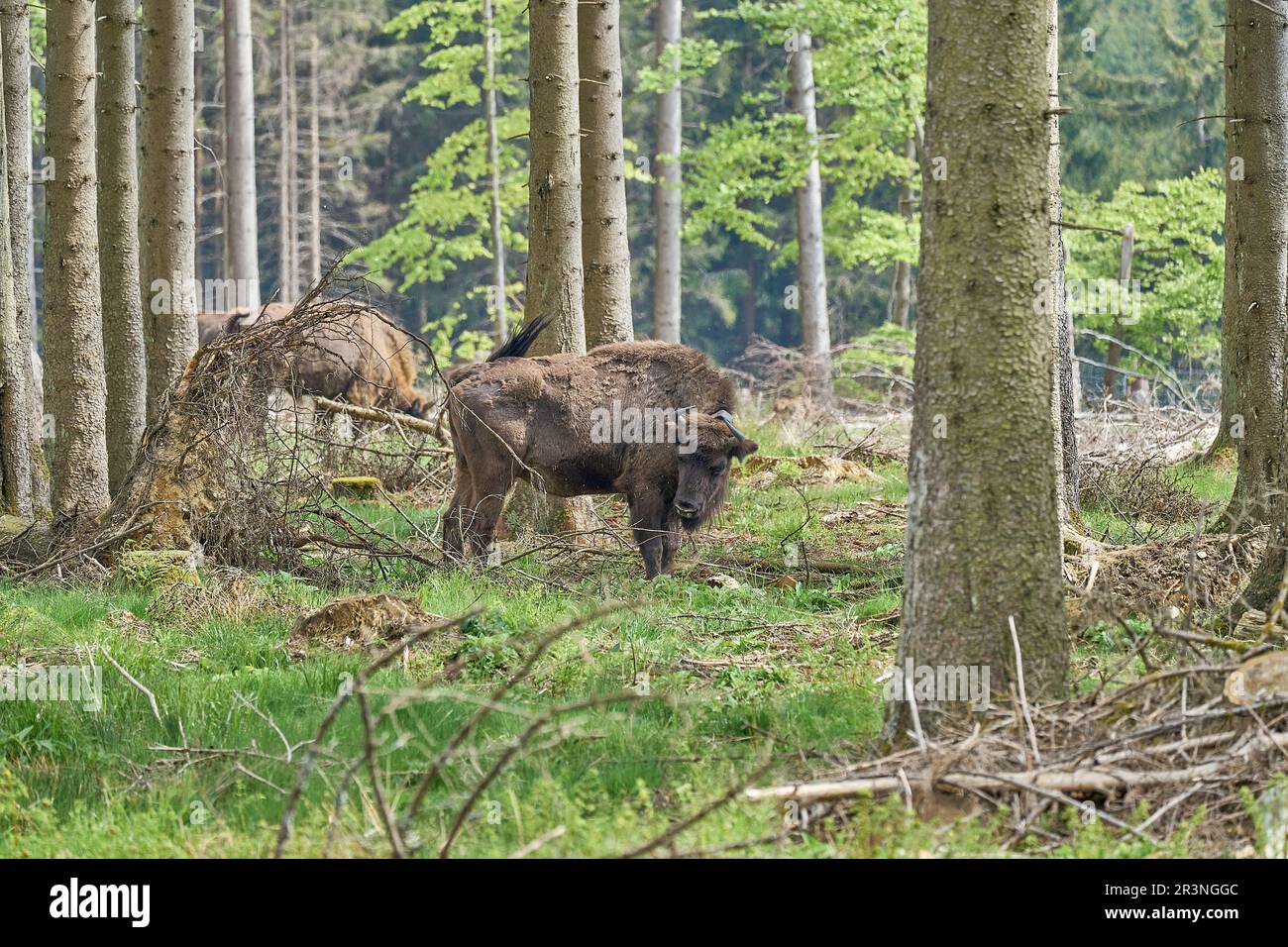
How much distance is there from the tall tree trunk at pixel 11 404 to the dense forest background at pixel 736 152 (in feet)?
13.3

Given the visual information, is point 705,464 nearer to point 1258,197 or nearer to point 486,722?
point 1258,197

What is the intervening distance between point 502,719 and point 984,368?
2.70 metres

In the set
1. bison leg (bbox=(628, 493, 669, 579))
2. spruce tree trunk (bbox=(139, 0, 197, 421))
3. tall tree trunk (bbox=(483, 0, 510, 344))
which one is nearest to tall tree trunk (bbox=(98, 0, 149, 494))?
spruce tree trunk (bbox=(139, 0, 197, 421))

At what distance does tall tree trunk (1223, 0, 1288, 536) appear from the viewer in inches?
408

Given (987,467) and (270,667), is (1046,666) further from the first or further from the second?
(270,667)

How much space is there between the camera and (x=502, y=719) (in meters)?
6.34

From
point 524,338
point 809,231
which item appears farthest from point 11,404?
point 809,231

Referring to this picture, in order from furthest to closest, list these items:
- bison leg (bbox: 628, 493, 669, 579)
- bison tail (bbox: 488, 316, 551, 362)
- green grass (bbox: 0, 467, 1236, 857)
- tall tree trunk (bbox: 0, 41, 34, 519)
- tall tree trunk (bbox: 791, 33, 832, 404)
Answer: tall tree trunk (bbox: 791, 33, 832, 404)
bison tail (bbox: 488, 316, 551, 362)
bison leg (bbox: 628, 493, 669, 579)
tall tree trunk (bbox: 0, 41, 34, 519)
green grass (bbox: 0, 467, 1236, 857)

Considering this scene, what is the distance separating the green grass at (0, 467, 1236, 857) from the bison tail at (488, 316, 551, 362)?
7.92 ft

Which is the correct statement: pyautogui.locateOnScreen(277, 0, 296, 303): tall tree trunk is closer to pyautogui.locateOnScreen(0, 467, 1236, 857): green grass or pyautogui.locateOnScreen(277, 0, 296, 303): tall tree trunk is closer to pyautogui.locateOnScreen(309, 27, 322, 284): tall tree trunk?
pyautogui.locateOnScreen(309, 27, 322, 284): tall tree trunk

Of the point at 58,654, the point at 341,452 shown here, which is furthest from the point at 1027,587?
the point at 341,452

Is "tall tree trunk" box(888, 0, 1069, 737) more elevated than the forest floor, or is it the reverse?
"tall tree trunk" box(888, 0, 1069, 737)

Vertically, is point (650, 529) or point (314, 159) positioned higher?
point (314, 159)

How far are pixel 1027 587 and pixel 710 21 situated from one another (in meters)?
40.7
